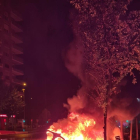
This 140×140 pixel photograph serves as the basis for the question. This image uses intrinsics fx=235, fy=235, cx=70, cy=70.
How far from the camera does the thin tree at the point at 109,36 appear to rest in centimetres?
992

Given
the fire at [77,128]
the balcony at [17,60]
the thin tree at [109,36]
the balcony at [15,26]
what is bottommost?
the fire at [77,128]

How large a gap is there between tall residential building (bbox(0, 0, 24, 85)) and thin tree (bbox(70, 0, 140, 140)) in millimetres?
47734

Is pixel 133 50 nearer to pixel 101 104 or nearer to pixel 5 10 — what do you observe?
pixel 101 104

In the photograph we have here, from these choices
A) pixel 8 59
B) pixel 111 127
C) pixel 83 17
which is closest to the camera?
pixel 83 17

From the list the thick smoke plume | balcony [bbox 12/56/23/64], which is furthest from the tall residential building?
the thick smoke plume

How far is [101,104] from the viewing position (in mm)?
10930

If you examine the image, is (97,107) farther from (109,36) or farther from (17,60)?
(17,60)

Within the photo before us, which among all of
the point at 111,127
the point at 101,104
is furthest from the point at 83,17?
the point at 111,127

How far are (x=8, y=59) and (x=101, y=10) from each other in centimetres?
5005

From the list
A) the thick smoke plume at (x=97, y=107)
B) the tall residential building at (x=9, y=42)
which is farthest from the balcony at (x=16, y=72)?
the thick smoke plume at (x=97, y=107)

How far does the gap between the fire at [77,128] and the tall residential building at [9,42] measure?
4402cm

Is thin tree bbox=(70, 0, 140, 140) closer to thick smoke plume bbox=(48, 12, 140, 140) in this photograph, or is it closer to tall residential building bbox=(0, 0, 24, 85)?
thick smoke plume bbox=(48, 12, 140, 140)

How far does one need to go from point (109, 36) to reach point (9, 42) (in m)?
50.8

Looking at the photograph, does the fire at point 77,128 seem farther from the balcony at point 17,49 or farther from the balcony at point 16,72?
the balcony at point 17,49
